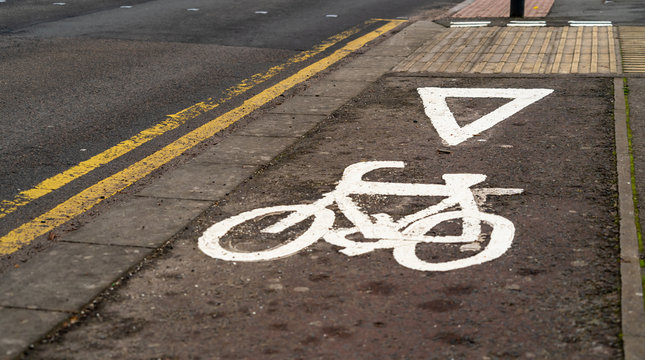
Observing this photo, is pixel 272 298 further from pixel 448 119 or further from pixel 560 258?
pixel 448 119

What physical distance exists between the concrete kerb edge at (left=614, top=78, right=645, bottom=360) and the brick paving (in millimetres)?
7191

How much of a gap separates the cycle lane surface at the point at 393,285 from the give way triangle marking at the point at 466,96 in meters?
0.58

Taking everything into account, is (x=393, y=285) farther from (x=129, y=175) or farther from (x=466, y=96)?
(x=466, y=96)

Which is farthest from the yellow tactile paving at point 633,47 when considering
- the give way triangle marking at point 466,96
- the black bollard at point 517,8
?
the black bollard at point 517,8

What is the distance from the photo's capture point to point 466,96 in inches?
294

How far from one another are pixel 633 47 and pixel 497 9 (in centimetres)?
425

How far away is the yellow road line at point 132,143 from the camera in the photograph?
5191mm

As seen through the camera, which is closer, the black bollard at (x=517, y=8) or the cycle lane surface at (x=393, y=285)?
the cycle lane surface at (x=393, y=285)

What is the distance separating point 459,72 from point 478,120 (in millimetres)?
1899

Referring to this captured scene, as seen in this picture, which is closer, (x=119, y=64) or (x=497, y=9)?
(x=119, y=64)

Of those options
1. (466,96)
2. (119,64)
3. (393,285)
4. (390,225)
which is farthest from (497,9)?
(393,285)

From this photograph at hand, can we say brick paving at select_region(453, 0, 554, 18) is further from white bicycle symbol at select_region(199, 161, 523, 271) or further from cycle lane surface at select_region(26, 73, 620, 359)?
white bicycle symbol at select_region(199, 161, 523, 271)

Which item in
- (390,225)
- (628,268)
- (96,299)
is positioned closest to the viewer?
(96,299)

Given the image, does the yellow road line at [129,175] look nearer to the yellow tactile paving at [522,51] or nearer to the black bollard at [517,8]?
the yellow tactile paving at [522,51]
